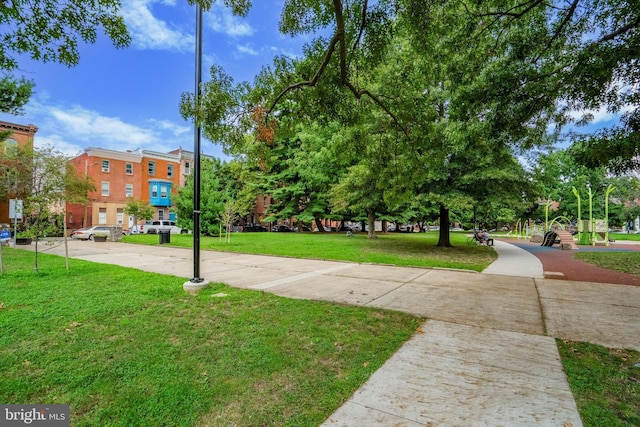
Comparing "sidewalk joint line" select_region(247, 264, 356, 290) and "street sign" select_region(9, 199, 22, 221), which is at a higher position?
"street sign" select_region(9, 199, 22, 221)

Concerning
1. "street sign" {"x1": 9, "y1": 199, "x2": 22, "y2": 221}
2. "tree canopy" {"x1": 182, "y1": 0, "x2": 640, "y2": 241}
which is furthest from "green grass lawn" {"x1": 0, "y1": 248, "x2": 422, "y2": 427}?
"street sign" {"x1": 9, "y1": 199, "x2": 22, "y2": 221}

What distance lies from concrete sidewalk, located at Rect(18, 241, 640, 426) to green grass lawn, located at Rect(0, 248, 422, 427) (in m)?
0.36

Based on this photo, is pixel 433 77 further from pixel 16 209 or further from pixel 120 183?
pixel 120 183

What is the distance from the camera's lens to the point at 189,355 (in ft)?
11.2

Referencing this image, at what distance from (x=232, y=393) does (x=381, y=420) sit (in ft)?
4.10

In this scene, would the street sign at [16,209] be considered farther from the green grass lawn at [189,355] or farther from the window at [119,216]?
the window at [119,216]

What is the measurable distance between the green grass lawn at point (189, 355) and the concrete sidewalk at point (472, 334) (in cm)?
36

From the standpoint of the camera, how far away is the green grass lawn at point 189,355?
2.48m

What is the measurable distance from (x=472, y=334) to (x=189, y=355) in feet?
11.7

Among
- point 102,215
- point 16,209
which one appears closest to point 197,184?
point 16,209

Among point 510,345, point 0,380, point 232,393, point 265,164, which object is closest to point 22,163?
point 265,164

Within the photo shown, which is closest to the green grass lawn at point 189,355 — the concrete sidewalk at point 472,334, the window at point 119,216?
the concrete sidewalk at point 472,334

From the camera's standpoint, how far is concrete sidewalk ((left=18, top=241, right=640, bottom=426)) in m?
2.49

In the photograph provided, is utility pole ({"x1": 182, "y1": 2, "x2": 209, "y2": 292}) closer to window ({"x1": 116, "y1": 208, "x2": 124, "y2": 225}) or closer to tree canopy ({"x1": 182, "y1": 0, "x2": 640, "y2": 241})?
tree canopy ({"x1": 182, "y1": 0, "x2": 640, "y2": 241})
